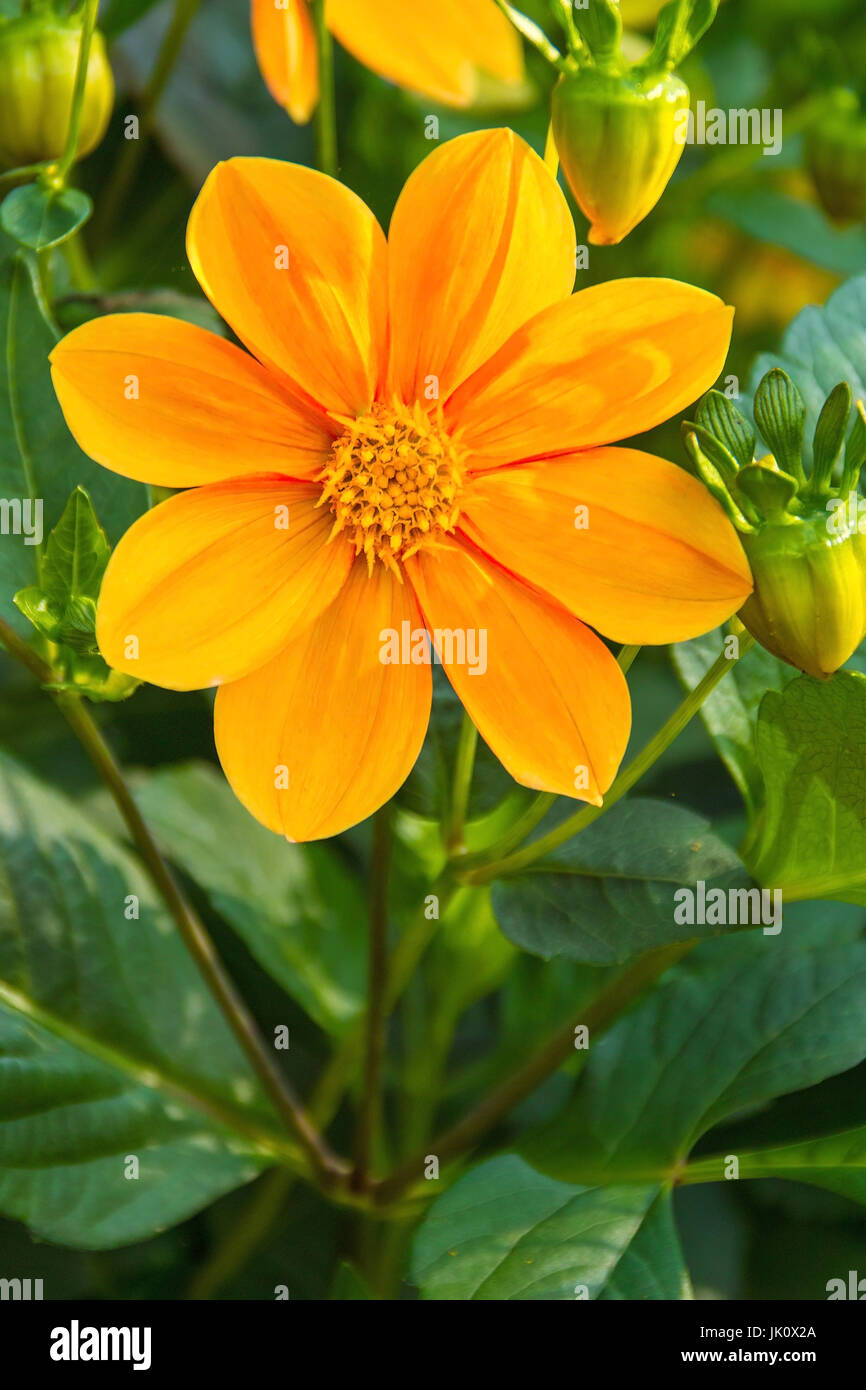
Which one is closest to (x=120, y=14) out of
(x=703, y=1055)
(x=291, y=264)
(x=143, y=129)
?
(x=143, y=129)

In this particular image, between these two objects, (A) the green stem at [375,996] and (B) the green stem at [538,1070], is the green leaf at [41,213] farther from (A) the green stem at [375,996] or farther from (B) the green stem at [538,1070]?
(B) the green stem at [538,1070]

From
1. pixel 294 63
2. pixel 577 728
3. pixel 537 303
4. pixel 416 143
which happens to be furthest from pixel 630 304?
pixel 416 143

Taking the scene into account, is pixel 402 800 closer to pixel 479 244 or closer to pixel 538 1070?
pixel 538 1070

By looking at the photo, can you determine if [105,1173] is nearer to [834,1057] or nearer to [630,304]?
[834,1057]

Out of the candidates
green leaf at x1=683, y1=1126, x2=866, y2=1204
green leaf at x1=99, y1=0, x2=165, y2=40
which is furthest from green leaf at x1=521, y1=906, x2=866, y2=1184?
green leaf at x1=99, y1=0, x2=165, y2=40

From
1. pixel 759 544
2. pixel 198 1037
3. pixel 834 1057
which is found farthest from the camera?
pixel 198 1037

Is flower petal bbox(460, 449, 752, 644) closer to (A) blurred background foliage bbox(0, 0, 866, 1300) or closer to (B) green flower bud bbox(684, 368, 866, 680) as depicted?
(B) green flower bud bbox(684, 368, 866, 680)
